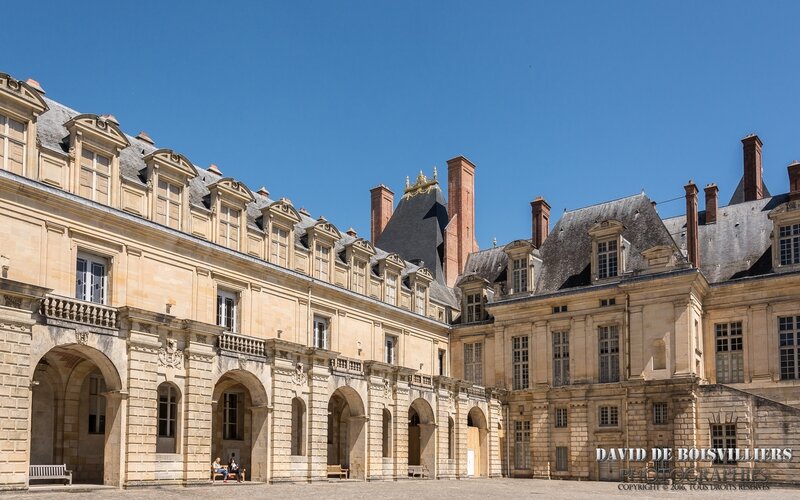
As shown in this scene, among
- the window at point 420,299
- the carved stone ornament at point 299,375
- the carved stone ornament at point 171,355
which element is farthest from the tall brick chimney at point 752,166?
the carved stone ornament at point 171,355

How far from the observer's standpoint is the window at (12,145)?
21.9 metres

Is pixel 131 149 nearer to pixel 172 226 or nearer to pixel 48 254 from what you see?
pixel 172 226

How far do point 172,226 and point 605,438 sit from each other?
64.6ft

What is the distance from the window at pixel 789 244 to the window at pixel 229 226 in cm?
2122

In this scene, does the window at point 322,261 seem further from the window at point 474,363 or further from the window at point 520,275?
the window at point 474,363

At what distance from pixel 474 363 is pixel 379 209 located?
478 inches

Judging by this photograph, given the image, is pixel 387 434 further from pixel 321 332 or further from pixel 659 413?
pixel 659 413

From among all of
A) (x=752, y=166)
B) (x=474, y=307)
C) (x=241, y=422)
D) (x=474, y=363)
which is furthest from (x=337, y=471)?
(x=752, y=166)

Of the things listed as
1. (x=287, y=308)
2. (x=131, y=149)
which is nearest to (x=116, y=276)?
(x=131, y=149)

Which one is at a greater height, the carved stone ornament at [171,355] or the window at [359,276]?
the window at [359,276]

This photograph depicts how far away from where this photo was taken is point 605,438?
117 feet

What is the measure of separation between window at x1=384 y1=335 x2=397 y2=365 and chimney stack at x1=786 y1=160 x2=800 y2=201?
17510mm

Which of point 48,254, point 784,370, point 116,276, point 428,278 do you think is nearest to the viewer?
point 48,254

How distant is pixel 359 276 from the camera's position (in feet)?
118
